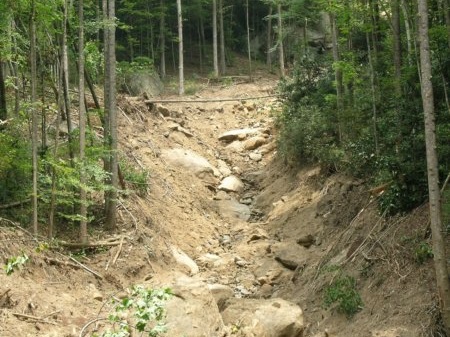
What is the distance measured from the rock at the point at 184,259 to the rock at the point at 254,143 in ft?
29.4

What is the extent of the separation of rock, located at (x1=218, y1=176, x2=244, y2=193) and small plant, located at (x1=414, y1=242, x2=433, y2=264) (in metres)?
9.82

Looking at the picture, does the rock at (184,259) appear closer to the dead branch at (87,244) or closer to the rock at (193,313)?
the dead branch at (87,244)

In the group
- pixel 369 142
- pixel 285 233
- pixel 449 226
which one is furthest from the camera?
pixel 285 233

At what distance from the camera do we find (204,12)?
114 ft

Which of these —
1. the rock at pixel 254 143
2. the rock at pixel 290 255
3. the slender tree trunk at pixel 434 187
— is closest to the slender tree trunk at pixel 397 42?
the slender tree trunk at pixel 434 187

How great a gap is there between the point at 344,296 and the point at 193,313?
2656mm

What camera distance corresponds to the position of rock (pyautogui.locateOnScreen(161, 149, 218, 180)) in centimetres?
1766

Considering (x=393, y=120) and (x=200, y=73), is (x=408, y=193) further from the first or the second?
(x=200, y=73)

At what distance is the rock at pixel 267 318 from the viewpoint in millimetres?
7957

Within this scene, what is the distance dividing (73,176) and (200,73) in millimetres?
25451

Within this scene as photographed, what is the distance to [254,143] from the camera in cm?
2086

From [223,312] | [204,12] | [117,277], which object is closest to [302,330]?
[223,312]

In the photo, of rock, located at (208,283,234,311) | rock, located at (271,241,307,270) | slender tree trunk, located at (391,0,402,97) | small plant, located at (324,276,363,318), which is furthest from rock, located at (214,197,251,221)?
slender tree trunk, located at (391,0,402,97)

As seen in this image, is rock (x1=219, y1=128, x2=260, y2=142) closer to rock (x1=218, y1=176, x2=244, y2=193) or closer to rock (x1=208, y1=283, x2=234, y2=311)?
rock (x1=218, y1=176, x2=244, y2=193)
